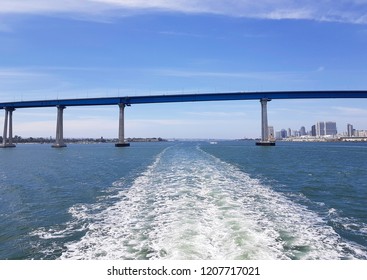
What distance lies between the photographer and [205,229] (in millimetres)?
9180

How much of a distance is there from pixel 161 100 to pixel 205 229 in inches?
3714

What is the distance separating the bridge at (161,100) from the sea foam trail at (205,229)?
85612 millimetres

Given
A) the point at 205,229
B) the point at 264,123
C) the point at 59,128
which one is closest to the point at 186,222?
the point at 205,229

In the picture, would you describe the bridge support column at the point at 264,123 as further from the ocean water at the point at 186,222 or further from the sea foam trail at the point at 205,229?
the sea foam trail at the point at 205,229

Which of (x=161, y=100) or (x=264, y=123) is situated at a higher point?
(x=161, y=100)

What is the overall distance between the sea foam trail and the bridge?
85612mm

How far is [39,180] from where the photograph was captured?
2170 centimetres

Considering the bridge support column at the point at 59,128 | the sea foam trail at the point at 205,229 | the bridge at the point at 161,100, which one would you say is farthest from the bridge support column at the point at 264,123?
the sea foam trail at the point at 205,229

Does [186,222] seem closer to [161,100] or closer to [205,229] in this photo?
[205,229]

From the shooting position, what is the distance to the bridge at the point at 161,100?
9200 cm

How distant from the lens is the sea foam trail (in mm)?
7586
